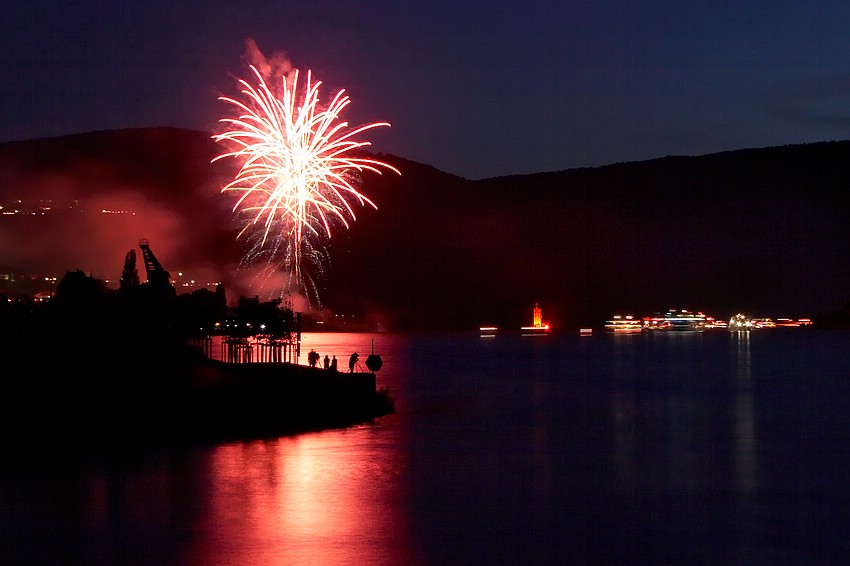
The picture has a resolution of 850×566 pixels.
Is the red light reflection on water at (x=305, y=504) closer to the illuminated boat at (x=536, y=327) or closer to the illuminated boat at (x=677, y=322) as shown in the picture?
the illuminated boat at (x=536, y=327)

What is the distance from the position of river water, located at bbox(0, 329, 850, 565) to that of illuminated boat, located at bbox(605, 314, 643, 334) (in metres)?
151

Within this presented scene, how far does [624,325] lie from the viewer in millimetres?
174625

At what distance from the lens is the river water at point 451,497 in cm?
1077

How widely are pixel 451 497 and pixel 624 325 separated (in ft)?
538

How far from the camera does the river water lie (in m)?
10.8

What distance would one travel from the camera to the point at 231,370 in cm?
3042

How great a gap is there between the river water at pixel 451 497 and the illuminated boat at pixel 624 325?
496ft

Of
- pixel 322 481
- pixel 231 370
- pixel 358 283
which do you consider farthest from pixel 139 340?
pixel 358 283

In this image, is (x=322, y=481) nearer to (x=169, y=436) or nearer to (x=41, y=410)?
(x=169, y=436)

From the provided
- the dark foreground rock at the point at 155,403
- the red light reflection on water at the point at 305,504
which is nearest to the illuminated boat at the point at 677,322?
the dark foreground rock at the point at 155,403

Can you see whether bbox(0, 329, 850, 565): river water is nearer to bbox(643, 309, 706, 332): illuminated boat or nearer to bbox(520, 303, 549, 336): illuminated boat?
bbox(520, 303, 549, 336): illuminated boat

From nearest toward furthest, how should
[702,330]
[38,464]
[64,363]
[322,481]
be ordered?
1. [322,481]
2. [38,464]
3. [64,363]
4. [702,330]

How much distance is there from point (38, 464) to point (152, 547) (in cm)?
590

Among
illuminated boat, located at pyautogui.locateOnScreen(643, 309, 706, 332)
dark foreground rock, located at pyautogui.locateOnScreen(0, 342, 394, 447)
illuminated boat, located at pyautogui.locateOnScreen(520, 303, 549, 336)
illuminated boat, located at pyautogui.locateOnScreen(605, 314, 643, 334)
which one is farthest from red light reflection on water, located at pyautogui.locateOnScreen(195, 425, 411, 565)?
illuminated boat, located at pyautogui.locateOnScreen(605, 314, 643, 334)
